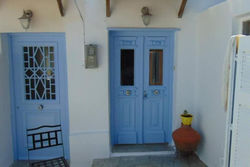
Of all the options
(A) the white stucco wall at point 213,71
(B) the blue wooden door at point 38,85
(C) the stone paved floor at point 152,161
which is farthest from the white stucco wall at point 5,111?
(A) the white stucco wall at point 213,71

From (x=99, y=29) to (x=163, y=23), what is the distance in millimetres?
1229

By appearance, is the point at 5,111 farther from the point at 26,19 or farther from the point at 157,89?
the point at 157,89

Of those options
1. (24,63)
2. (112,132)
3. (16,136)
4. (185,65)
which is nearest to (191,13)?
(185,65)

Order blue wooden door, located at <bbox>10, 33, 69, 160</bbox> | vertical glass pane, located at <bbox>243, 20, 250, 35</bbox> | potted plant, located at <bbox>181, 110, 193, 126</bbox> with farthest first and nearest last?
blue wooden door, located at <bbox>10, 33, 69, 160</bbox> → potted plant, located at <bbox>181, 110, 193, 126</bbox> → vertical glass pane, located at <bbox>243, 20, 250, 35</bbox>

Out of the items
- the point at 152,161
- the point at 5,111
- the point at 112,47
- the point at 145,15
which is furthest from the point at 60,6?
the point at 152,161

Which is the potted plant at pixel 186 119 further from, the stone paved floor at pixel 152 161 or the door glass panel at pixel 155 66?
the door glass panel at pixel 155 66

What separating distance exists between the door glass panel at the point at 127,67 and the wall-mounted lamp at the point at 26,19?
1834mm

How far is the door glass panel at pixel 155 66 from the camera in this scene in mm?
4617

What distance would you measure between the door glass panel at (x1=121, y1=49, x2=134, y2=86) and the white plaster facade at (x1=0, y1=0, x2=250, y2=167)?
43 cm

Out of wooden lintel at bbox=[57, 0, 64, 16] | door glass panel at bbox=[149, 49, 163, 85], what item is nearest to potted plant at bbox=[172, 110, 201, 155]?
door glass panel at bbox=[149, 49, 163, 85]

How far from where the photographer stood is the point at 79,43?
427 cm

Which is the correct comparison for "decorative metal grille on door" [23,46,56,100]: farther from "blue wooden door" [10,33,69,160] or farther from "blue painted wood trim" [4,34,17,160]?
"blue painted wood trim" [4,34,17,160]

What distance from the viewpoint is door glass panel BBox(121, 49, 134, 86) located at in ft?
15.1

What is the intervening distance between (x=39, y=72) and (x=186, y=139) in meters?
3.13
